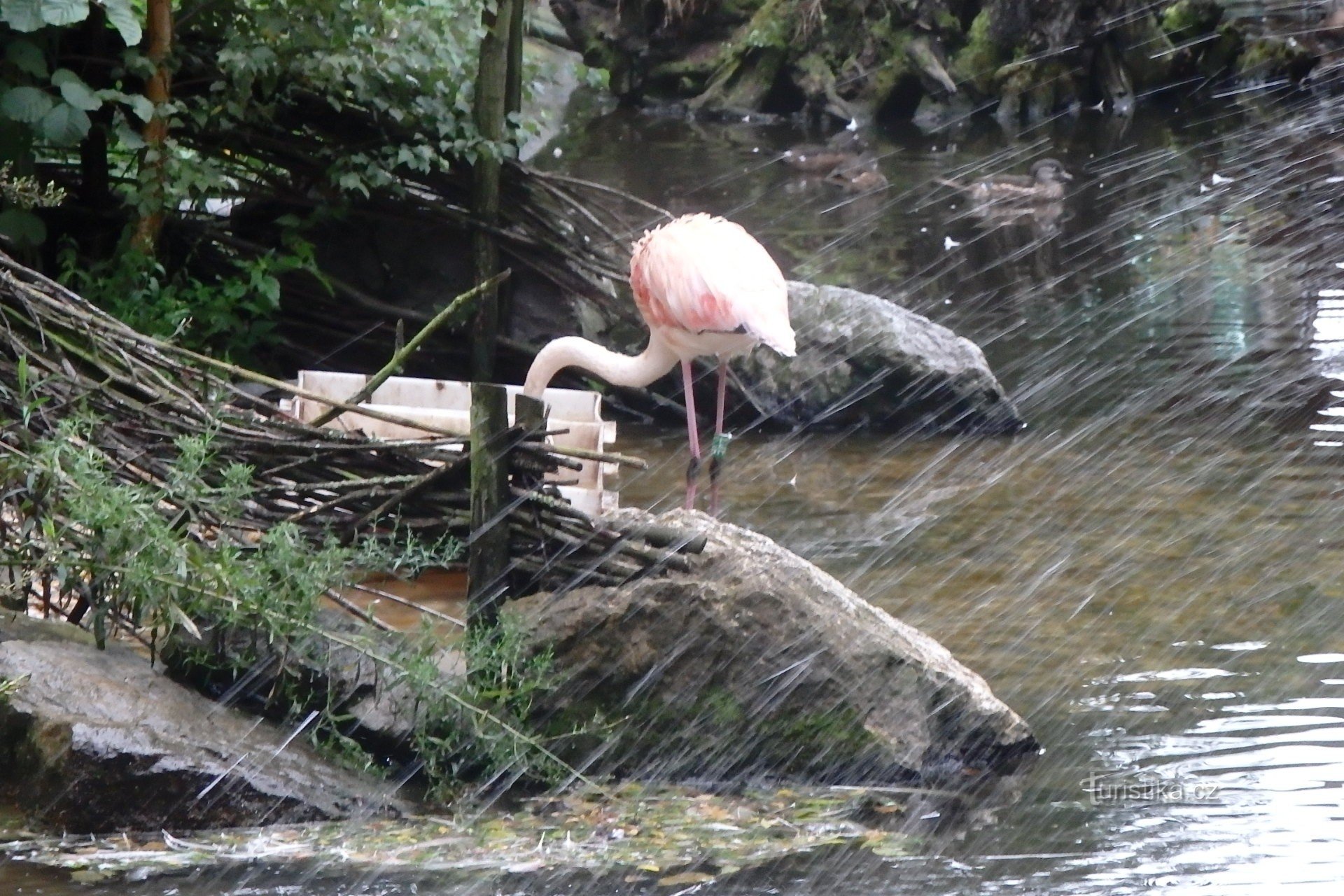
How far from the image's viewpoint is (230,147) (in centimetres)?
770

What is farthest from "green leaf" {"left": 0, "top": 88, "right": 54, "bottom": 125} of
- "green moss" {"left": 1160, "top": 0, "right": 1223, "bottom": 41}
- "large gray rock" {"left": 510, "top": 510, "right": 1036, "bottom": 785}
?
"green moss" {"left": 1160, "top": 0, "right": 1223, "bottom": 41}

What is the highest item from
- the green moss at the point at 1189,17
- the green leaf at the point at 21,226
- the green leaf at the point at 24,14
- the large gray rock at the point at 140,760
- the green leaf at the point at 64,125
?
the green moss at the point at 1189,17

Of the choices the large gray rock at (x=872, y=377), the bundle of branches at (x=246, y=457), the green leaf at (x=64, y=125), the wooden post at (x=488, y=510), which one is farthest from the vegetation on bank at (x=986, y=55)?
the wooden post at (x=488, y=510)

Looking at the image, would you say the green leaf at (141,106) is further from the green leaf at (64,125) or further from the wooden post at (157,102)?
the green leaf at (64,125)

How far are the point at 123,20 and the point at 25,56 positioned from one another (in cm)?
54

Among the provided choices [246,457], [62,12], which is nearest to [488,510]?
[246,457]

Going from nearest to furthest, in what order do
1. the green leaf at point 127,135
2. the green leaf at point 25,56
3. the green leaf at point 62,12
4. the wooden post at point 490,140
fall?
1. the green leaf at point 62,12
2. the green leaf at point 25,56
3. the green leaf at point 127,135
4. the wooden post at point 490,140

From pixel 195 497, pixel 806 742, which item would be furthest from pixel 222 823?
pixel 806 742

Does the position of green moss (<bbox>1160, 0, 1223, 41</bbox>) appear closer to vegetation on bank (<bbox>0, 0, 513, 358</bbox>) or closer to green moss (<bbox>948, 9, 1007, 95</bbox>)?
green moss (<bbox>948, 9, 1007, 95</bbox>)

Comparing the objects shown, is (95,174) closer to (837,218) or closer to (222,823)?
(222,823)

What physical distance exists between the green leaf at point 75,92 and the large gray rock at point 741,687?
339cm

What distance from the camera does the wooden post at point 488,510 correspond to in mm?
4375

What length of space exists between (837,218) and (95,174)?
335 inches

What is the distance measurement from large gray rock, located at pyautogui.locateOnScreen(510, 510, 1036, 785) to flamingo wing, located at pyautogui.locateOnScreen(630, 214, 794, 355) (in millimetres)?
1875
